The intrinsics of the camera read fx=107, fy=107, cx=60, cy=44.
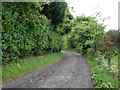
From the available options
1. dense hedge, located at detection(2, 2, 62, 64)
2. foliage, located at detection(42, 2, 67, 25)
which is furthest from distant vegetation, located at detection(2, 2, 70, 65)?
foliage, located at detection(42, 2, 67, 25)

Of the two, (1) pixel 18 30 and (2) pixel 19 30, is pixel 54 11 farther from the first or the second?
(1) pixel 18 30

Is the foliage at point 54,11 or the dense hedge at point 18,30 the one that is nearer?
the dense hedge at point 18,30

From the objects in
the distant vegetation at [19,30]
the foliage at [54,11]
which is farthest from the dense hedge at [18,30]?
the foliage at [54,11]

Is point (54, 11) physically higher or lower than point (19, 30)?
higher

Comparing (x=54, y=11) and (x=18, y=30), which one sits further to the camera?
(x=54, y=11)

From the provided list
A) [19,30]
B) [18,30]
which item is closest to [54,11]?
[19,30]

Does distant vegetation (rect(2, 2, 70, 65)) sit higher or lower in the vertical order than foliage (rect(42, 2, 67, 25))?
lower

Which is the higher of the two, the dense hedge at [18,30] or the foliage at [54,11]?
the foliage at [54,11]

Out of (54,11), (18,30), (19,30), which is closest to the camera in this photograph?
(18,30)

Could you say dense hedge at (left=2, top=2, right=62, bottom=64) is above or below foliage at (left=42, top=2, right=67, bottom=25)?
below

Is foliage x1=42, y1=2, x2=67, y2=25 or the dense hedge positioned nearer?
the dense hedge

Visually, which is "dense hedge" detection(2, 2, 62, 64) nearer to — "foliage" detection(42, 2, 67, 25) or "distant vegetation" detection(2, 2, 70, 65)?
"distant vegetation" detection(2, 2, 70, 65)

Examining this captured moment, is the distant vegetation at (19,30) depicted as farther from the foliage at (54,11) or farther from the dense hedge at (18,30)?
the foliage at (54,11)

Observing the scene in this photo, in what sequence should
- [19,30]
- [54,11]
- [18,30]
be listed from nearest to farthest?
1. [18,30]
2. [19,30]
3. [54,11]
